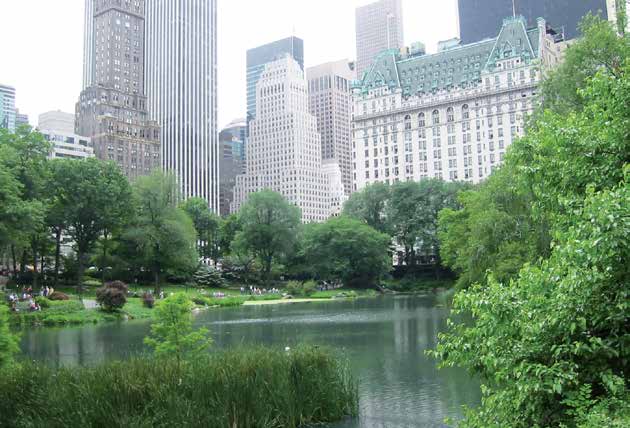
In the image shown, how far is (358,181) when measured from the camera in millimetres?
153375

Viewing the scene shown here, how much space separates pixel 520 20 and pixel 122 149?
112 meters

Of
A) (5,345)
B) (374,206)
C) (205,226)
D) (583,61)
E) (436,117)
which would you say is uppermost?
(436,117)

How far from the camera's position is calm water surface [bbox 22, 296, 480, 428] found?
55.8 ft

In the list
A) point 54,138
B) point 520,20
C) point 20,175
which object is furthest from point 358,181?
point 20,175

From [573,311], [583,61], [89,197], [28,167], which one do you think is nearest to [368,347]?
[583,61]

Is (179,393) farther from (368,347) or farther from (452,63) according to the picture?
(452,63)

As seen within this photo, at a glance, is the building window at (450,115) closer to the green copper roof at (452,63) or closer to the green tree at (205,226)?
the green copper roof at (452,63)

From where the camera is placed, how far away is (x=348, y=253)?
94.7 meters

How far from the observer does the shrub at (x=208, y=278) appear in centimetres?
8856

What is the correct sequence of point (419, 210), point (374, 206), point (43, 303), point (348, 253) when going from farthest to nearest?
point (374, 206) → point (419, 210) → point (348, 253) → point (43, 303)

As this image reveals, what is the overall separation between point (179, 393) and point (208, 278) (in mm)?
78220

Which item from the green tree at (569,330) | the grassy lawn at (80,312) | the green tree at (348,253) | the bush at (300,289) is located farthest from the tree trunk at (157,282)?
the green tree at (569,330)

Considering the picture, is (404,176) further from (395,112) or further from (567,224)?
(567,224)

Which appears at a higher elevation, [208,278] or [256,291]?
[208,278]
